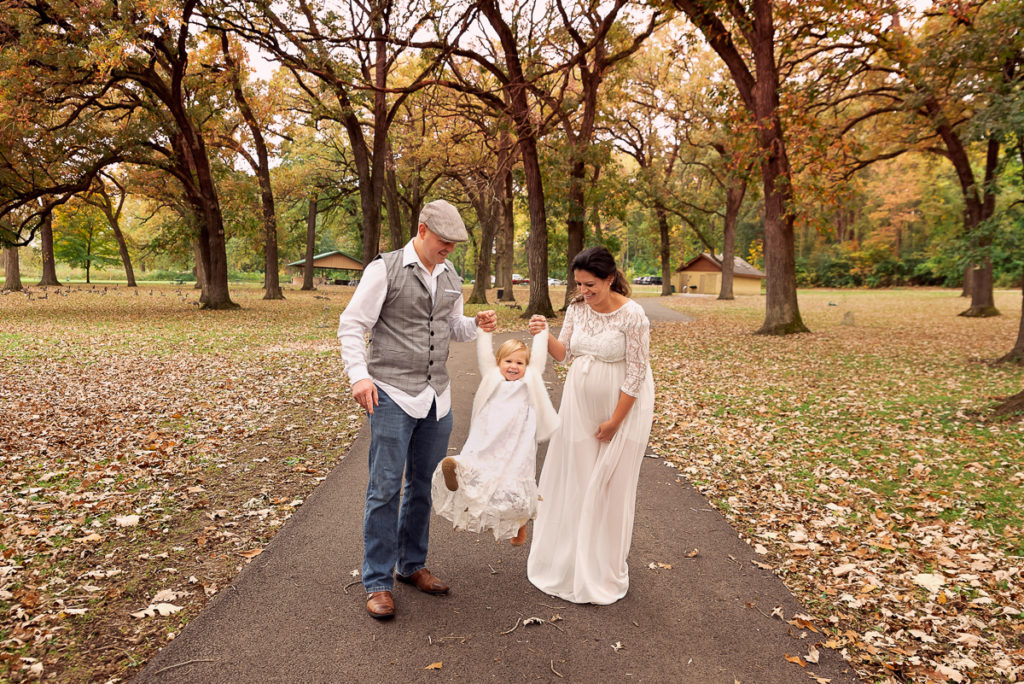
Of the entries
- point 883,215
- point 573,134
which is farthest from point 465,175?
point 883,215

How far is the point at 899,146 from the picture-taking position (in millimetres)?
25703

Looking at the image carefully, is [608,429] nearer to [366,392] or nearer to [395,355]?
[395,355]

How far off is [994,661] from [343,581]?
149 inches

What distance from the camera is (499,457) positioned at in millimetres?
3559

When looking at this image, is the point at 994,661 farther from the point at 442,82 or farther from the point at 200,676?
the point at 442,82

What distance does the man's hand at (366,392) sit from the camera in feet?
10.6

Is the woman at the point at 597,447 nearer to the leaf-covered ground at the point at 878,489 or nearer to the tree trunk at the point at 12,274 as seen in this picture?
the leaf-covered ground at the point at 878,489

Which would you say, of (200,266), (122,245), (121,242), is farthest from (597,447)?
(200,266)

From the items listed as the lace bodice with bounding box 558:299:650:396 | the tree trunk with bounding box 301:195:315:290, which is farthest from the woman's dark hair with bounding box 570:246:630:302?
the tree trunk with bounding box 301:195:315:290

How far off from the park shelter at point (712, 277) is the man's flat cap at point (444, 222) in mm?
57611

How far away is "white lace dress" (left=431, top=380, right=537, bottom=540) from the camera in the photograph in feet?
11.4

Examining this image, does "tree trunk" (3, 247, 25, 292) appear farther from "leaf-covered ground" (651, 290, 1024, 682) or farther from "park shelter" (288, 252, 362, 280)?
"leaf-covered ground" (651, 290, 1024, 682)

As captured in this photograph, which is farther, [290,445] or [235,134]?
[235,134]

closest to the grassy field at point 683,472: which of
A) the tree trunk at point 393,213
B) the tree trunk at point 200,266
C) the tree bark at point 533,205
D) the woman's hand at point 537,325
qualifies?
the woman's hand at point 537,325
